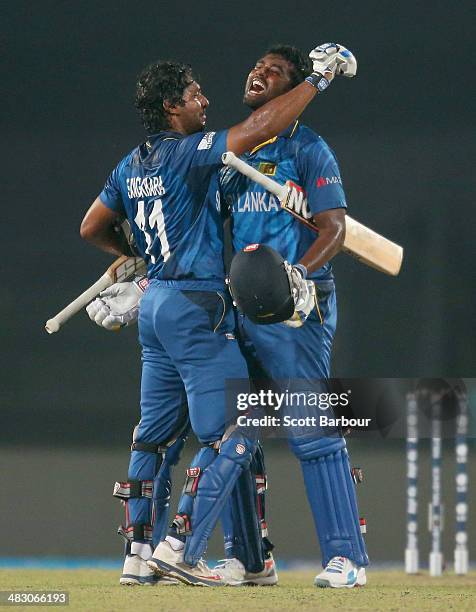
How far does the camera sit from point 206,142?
8.58 ft

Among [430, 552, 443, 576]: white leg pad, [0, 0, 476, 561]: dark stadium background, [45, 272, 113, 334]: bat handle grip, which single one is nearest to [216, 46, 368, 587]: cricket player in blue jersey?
[45, 272, 113, 334]: bat handle grip

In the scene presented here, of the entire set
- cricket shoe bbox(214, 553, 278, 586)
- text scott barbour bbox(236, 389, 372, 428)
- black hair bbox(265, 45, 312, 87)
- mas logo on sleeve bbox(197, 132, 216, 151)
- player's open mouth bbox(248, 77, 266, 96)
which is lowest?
cricket shoe bbox(214, 553, 278, 586)

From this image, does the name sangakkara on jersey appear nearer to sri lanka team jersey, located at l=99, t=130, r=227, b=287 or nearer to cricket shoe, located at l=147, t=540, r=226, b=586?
sri lanka team jersey, located at l=99, t=130, r=227, b=287

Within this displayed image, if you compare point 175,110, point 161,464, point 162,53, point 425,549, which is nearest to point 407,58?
point 162,53

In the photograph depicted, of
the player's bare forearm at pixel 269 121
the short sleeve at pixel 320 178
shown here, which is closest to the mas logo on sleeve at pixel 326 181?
the short sleeve at pixel 320 178

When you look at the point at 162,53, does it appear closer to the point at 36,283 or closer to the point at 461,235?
the point at 36,283

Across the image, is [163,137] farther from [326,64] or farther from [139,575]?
[139,575]

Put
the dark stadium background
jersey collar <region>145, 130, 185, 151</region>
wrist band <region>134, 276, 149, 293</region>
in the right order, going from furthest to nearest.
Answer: the dark stadium background
wrist band <region>134, 276, 149, 293</region>
jersey collar <region>145, 130, 185, 151</region>

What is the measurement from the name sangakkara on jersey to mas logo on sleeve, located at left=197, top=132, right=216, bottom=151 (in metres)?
0.12

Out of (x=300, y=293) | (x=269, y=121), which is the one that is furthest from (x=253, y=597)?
(x=269, y=121)

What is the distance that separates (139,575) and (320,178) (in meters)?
0.95

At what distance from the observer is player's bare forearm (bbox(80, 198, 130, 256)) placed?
2869mm

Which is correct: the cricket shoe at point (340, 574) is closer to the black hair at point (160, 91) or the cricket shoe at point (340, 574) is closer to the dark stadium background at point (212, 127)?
the black hair at point (160, 91)

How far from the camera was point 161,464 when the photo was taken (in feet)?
9.18
